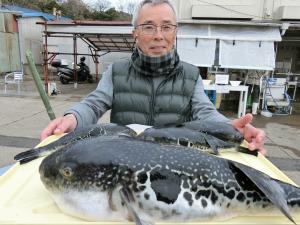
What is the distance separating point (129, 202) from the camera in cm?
104

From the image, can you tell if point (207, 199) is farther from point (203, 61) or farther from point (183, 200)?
point (203, 61)

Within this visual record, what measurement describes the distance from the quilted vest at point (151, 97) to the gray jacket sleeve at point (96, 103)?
0.04m

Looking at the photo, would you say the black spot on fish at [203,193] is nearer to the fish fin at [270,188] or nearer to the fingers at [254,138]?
the fish fin at [270,188]

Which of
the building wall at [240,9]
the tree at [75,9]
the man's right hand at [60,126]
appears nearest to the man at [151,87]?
the man's right hand at [60,126]

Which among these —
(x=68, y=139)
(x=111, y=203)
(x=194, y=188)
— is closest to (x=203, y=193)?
(x=194, y=188)

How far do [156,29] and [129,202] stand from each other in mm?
1380

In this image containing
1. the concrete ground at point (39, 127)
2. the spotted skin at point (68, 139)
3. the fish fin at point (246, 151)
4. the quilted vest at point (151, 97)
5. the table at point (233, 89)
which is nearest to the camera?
the spotted skin at point (68, 139)

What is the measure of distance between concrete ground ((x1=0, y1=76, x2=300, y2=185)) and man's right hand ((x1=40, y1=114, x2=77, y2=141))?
3.77 meters

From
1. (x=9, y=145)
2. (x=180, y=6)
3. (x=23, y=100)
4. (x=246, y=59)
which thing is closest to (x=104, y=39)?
(x=180, y=6)

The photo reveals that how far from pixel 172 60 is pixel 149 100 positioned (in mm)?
312

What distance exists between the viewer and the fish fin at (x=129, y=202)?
102 centimetres

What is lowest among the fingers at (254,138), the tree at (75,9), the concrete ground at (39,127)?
the concrete ground at (39,127)

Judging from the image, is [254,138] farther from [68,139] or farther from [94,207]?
[94,207]

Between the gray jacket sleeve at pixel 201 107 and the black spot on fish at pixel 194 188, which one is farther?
the gray jacket sleeve at pixel 201 107
